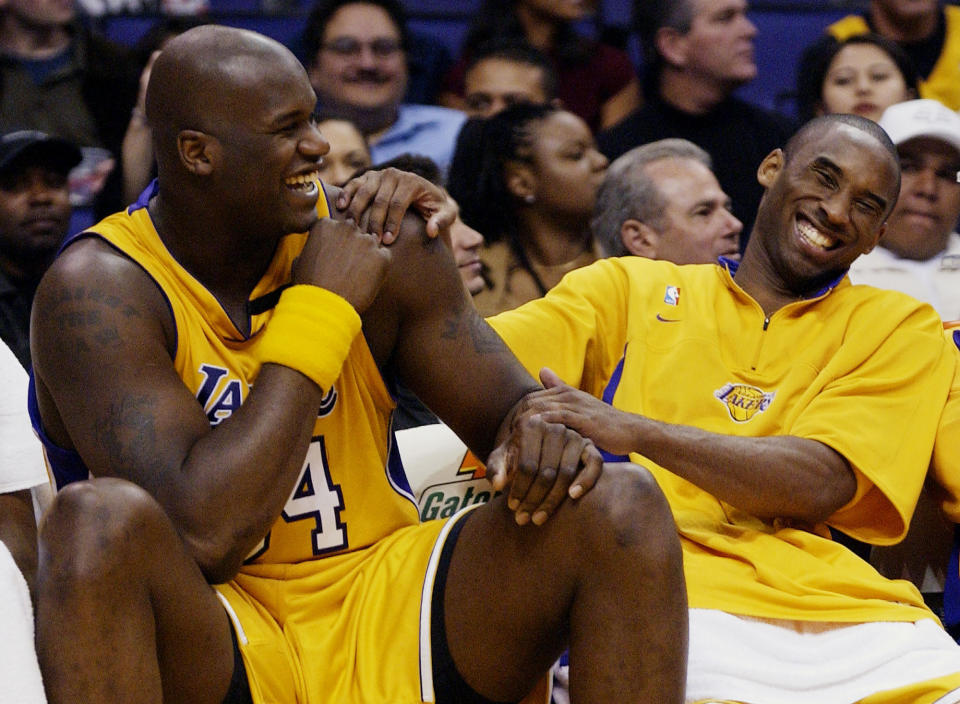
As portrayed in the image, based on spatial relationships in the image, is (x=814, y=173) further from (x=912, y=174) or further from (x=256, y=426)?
(x=256, y=426)

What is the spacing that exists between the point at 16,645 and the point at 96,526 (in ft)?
0.82

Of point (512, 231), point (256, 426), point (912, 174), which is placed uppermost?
point (256, 426)

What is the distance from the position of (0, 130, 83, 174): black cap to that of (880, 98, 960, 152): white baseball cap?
2381 millimetres

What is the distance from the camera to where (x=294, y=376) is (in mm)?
2016

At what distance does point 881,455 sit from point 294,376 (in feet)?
4.05

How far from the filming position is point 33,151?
3.97 meters

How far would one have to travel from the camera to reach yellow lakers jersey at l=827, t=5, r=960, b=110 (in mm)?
5191

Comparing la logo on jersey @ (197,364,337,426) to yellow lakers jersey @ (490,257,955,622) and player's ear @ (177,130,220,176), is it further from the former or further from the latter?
yellow lakers jersey @ (490,257,955,622)

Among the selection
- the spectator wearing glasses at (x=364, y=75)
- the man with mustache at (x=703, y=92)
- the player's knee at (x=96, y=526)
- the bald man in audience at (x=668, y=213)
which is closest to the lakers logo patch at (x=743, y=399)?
the bald man in audience at (x=668, y=213)

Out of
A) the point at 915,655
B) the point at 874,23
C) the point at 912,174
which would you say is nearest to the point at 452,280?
the point at 915,655

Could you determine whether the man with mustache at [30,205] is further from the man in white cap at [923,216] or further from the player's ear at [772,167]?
the man in white cap at [923,216]

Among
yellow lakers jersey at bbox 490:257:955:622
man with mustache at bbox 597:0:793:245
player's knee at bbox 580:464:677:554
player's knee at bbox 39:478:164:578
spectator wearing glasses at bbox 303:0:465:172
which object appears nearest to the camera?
player's knee at bbox 39:478:164:578

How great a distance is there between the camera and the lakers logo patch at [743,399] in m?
2.75

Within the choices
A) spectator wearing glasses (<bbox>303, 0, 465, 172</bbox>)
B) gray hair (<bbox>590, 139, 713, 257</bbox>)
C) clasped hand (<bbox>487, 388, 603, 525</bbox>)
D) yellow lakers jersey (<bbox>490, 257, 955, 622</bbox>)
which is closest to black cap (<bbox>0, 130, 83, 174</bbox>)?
spectator wearing glasses (<bbox>303, 0, 465, 172</bbox>)
